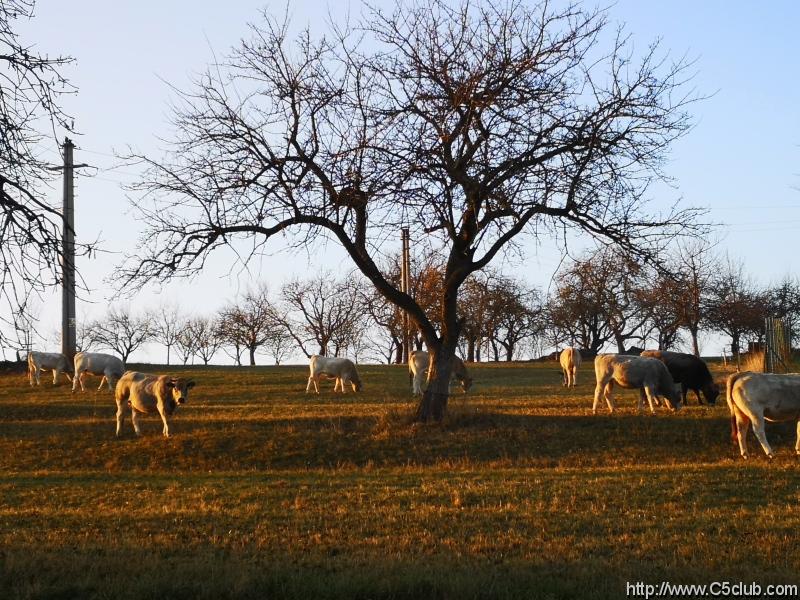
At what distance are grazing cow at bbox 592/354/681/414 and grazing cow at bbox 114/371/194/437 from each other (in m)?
11.6

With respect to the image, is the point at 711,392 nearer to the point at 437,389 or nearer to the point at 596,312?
the point at 437,389

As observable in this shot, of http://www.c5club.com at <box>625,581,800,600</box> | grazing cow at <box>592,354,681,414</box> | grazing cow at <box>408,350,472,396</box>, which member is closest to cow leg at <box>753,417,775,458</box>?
grazing cow at <box>592,354,681,414</box>

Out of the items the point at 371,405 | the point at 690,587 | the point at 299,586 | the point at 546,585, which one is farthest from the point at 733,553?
the point at 371,405

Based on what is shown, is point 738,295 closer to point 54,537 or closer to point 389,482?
point 389,482

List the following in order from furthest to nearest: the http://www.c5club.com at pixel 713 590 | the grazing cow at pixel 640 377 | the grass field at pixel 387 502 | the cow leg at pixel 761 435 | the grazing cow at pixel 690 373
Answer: the grazing cow at pixel 690 373 → the grazing cow at pixel 640 377 → the cow leg at pixel 761 435 → the grass field at pixel 387 502 → the http://www.c5club.com at pixel 713 590

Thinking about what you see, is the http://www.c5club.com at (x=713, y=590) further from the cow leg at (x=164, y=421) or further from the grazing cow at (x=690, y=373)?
the grazing cow at (x=690, y=373)

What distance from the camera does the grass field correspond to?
8602 mm

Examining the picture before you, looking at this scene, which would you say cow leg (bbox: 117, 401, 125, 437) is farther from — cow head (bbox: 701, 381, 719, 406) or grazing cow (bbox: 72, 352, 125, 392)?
cow head (bbox: 701, 381, 719, 406)

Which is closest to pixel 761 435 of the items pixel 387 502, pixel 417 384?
pixel 387 502

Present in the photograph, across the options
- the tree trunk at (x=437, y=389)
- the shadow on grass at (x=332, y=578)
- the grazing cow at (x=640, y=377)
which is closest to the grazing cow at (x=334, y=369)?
the tree trunk at (x=437, y=389)

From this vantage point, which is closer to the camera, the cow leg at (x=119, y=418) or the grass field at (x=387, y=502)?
the grass field at (x=387, y=502)

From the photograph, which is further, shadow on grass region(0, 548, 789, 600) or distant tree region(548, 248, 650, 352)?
distant tree region(548, 248, 650, 352)

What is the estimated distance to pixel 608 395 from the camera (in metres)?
27.0

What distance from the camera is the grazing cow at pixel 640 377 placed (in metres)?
26.1
